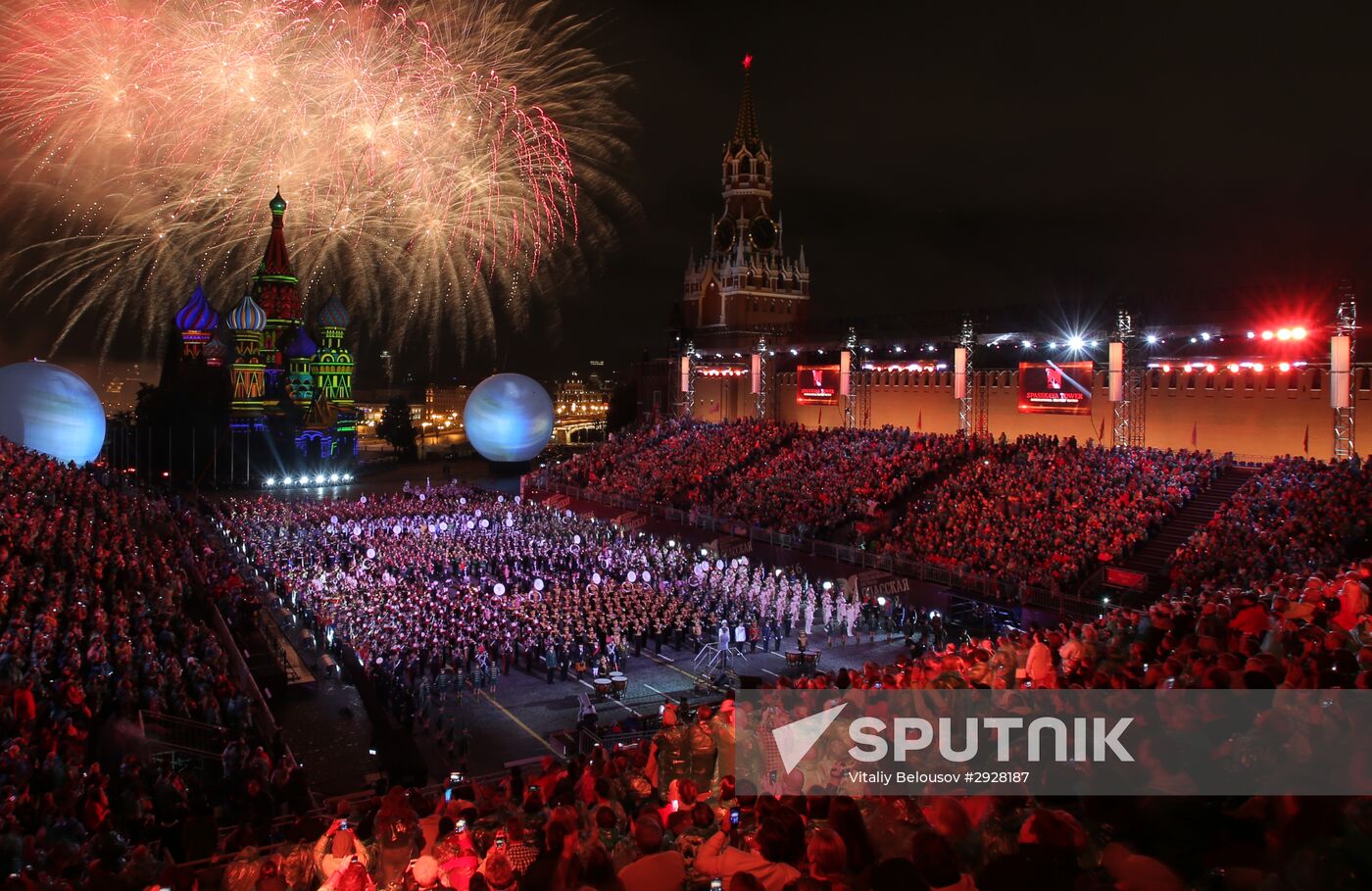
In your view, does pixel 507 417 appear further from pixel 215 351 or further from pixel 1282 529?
pixel 1282 529

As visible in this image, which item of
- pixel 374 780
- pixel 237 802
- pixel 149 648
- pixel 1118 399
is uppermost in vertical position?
pixel 1118 399

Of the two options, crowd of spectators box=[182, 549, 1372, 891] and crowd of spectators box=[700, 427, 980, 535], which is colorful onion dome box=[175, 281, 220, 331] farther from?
crowd of spectators box=[182, 549, 1372, 891]

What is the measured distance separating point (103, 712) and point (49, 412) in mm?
36083

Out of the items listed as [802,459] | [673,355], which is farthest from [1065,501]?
[673,355]

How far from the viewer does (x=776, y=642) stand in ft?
71.8

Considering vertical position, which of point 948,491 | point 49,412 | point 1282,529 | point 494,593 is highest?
point 49,412

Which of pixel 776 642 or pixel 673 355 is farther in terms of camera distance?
pixel 673 355

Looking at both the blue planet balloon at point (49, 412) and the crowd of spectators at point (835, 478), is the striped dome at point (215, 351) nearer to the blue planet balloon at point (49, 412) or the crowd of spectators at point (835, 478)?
the blue planet balloon at point (49, 412)

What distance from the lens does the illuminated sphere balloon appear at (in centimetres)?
5050

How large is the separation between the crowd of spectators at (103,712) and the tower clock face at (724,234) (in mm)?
65958

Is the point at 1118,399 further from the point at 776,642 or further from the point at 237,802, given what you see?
the point at 237,802

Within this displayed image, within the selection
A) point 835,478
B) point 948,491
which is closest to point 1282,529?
point 948,491

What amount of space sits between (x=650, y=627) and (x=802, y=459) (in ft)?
49.3

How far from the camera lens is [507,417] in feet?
166
